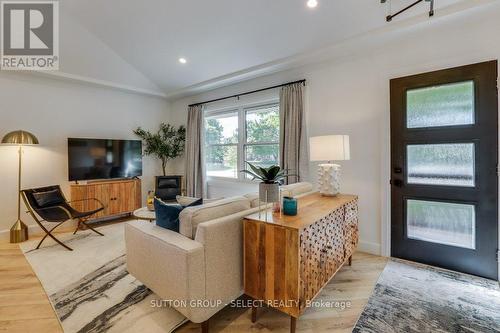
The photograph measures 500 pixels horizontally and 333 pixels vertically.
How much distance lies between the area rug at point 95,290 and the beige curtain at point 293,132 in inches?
98.4

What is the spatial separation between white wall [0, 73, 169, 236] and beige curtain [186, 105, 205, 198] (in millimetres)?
1278

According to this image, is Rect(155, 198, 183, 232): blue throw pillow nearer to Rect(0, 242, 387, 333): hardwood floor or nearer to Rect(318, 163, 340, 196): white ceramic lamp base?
Rect(0, 242, 387, 333): hardwood floor

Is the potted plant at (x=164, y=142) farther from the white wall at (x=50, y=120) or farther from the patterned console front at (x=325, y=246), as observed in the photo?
the patterned console front at (x=325, y=246)

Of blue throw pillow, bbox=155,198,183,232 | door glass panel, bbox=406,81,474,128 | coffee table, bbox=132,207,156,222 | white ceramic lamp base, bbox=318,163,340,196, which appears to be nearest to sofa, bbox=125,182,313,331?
blue throw pillow, bbox=155,198,183,232

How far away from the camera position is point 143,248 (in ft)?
6.59

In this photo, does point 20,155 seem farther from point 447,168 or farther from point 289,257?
point 447,168

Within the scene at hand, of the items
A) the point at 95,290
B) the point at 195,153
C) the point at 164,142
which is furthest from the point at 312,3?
the point at 164,142

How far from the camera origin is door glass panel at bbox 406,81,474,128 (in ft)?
8.34

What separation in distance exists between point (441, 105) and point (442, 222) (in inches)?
52.7

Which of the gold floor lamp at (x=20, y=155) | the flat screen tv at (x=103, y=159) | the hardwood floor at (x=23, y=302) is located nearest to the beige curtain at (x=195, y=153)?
the flat screen tv at (x=103, y=159)

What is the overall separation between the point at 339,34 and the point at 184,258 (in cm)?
310

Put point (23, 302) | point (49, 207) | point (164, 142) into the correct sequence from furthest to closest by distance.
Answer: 1. point (164, 142)
2. point (49, 207)
3. point (23, 302)

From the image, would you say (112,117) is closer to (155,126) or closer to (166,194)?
(155,126)

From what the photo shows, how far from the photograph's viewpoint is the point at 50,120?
163 inches
